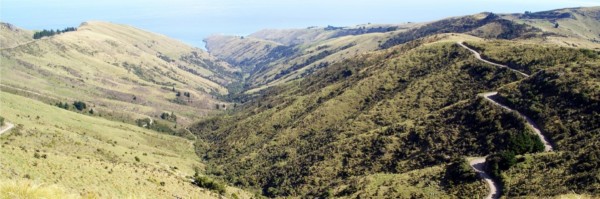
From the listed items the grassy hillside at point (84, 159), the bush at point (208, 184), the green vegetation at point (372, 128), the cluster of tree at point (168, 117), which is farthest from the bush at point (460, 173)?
the cluster of tree at point (168, 117)

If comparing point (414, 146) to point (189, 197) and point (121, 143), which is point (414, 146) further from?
point (121, 143)

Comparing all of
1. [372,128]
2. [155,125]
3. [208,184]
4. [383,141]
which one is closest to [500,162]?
[383,141]

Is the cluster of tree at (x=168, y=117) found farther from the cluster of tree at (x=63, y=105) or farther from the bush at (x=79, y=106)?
the cluster of tree at (x=63, y=105)

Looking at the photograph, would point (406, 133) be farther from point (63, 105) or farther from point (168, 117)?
point (168, 117)

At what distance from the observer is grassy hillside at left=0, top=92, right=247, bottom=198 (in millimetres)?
Answer: 39188

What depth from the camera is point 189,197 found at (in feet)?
171

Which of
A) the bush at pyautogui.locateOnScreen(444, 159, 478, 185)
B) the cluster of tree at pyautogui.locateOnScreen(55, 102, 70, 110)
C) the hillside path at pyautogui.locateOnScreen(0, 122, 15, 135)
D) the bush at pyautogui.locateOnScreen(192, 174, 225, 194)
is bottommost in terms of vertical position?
the cluster of tree at pyautogui.locateOnScreen(55, 102, 70, 110)

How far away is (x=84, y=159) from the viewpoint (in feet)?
188

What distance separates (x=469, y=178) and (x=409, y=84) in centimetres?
5531

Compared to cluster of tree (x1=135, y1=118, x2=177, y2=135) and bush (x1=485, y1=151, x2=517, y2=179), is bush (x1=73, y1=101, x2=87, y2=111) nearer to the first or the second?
cluster of tree (x1=135, y1=118, x2=177, y2=135)

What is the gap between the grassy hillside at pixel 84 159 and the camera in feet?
129

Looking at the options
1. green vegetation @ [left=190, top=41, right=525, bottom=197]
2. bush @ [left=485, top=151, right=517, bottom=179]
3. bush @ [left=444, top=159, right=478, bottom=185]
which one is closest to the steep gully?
bush @ [left=485, top=151, right=517, bottom=179]

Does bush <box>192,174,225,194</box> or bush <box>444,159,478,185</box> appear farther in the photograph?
bush <box>192,174,225,194</box>

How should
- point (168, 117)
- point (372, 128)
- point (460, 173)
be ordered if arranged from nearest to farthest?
point (460, 173), point (372, 128), point (168, 117)
